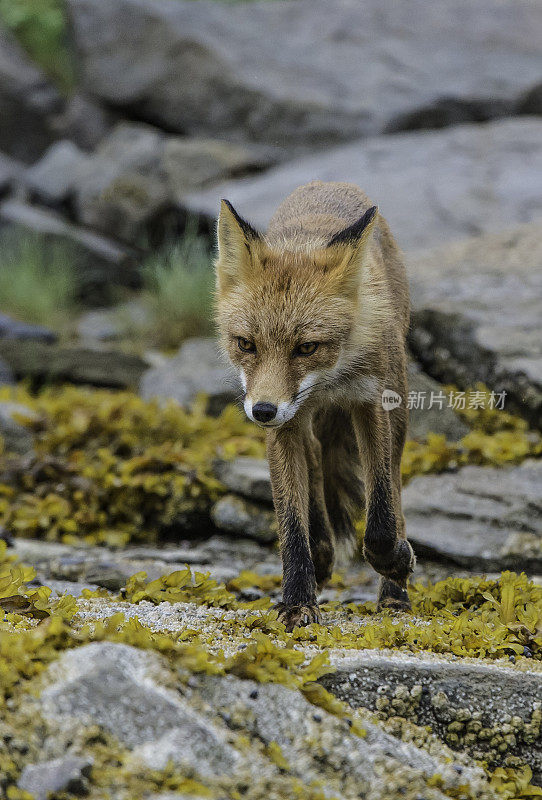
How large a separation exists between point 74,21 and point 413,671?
614 inches

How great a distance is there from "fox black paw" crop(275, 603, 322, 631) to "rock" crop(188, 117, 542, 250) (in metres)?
7.57

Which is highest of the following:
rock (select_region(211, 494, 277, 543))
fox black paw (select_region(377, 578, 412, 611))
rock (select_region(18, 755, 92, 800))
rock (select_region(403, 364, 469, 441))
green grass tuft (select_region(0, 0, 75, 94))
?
green grass tuft (select_region(0, 0, 75, 94))

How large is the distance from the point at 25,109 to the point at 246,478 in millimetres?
13552

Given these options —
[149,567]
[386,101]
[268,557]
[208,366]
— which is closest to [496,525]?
[268,557]

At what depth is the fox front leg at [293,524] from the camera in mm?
4148

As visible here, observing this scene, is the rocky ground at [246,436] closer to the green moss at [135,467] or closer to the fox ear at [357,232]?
the green moss at [135,467]

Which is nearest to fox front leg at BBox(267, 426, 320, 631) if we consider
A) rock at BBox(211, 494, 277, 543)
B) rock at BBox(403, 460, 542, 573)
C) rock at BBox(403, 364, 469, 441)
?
rock at BBox(403, 460, 542, 573)

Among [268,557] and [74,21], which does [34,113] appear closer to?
[74,21]

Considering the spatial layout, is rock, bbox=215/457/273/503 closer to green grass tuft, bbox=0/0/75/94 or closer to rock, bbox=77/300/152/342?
rock, bbox=77/300/152/342

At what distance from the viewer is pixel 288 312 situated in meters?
3.91

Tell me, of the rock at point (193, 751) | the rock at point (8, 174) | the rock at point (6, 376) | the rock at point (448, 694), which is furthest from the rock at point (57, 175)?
the rock at point (193, 751)

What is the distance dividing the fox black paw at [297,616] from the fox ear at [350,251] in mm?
1570

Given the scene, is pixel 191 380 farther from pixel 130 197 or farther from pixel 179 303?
pixel 130 197

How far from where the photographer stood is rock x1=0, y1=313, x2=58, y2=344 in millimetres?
11812
